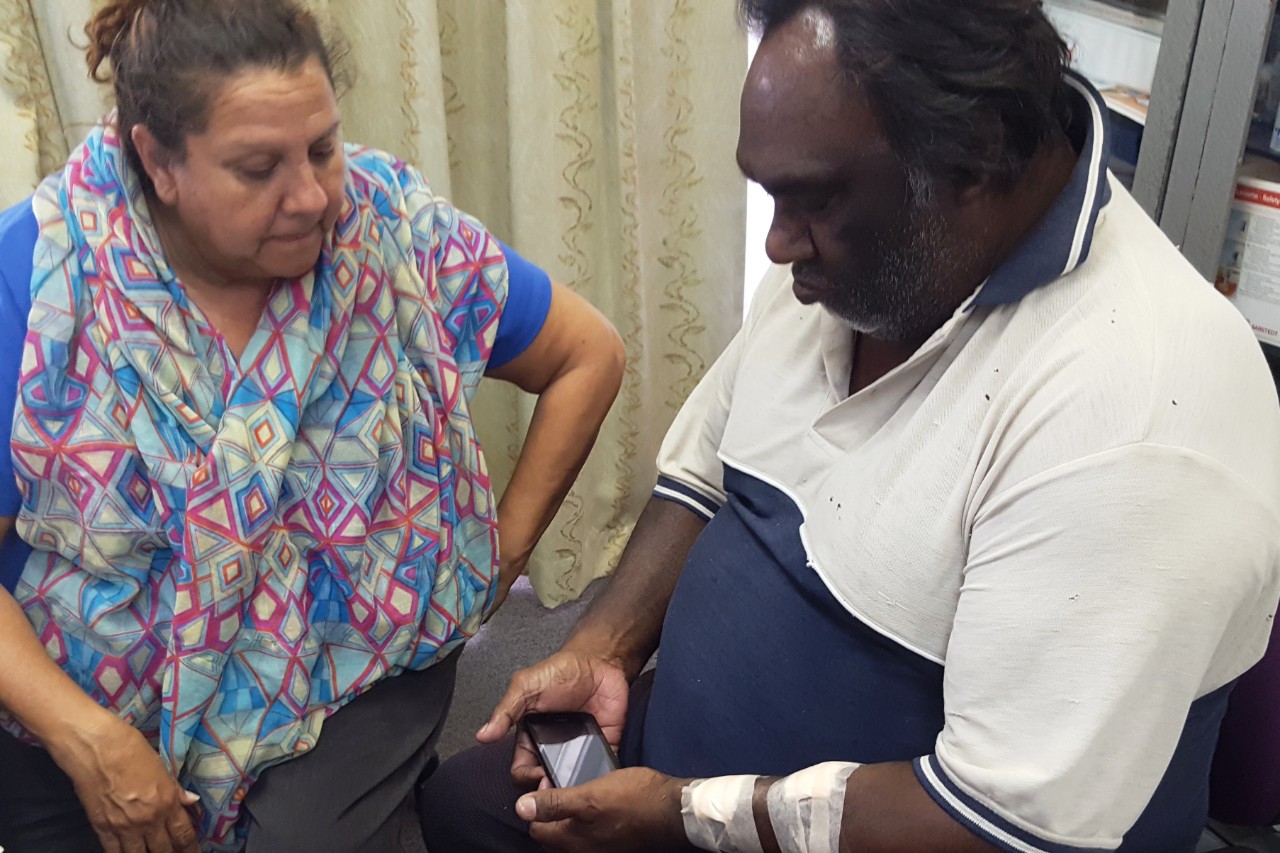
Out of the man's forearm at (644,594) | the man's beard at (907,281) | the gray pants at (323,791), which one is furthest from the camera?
the man's forearm at (644,594)

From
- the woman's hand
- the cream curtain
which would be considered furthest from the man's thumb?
the cream curtain

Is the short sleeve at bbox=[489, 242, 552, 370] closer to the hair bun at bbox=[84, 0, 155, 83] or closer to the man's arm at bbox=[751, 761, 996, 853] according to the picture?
the hair bun at bbox=[84, 0, 155, 83]

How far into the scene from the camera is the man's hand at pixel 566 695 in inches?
46.9

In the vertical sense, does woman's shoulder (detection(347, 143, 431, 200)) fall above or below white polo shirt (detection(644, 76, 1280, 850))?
above

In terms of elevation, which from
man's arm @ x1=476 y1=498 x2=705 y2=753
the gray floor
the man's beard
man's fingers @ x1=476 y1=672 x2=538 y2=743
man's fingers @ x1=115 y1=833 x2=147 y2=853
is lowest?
the gray floor

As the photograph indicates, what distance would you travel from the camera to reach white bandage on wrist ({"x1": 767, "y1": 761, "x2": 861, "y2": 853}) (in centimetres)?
89

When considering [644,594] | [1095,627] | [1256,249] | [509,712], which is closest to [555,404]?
[644,594]

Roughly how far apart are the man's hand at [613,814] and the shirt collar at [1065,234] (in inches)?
20.0

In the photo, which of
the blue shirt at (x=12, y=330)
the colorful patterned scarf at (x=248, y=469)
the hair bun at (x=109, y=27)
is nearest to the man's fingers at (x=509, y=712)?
the colorful patterned scarf at (x=248, y=469)

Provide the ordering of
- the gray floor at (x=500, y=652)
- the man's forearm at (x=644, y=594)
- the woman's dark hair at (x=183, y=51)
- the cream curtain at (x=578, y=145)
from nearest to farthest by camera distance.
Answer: the woman's dark hair at (x=183, y=51), the man's forearm at (x=644, y=594), the cream curtain at (x=578, y=145), the gray floor at (x=500, y=652)

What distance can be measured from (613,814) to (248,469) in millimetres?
474

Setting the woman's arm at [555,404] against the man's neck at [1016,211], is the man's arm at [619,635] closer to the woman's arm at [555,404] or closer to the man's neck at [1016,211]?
the woman's arm at [555,404]

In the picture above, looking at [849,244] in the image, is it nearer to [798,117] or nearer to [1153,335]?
[798,117]

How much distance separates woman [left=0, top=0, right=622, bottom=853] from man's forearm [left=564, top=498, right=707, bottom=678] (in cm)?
16
